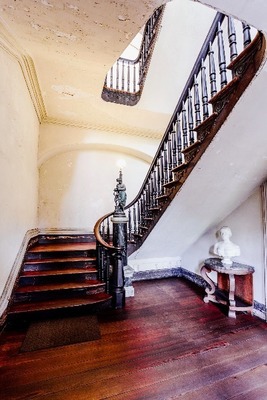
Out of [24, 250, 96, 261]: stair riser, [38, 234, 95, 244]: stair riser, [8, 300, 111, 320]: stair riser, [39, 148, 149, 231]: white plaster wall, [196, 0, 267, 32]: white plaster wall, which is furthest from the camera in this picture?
[39, 148, 149, 231]: white plaster wall

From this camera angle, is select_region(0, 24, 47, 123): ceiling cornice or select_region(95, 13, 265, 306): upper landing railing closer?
select_region(95, 13, 265, 306): upper landing railing

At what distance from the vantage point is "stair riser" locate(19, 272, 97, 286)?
10.3 ft

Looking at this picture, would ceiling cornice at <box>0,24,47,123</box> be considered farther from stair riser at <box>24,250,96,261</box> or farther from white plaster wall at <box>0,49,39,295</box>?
stair riser at <box>24,250,96,261</box>

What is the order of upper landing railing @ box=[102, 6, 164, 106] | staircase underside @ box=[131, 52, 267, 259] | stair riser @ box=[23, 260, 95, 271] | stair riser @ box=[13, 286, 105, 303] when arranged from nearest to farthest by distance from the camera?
1. staircase underside @ box=[131, 52, 267, 259]
2. stair riser @ box=[13, 286, 105, 303]
3. stair riser @ box=[23, 260, 95, 271]
4. upper landing railing @ box=[102, 6, 164, 106]

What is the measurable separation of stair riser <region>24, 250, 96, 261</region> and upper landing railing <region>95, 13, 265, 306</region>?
0.65m

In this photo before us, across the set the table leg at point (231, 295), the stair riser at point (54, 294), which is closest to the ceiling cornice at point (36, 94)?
the stair riser at point (54, 294)

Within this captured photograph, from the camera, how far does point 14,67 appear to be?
8.93ft

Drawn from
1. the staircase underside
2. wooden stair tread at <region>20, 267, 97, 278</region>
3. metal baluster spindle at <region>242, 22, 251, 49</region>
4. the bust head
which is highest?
metal baluster spindle at <region>242, 22, 251, 49</region>

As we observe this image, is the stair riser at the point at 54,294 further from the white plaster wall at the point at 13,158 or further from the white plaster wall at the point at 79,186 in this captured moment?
the white plaster wall at the point at 79,186

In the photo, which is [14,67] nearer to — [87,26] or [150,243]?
[87,26]

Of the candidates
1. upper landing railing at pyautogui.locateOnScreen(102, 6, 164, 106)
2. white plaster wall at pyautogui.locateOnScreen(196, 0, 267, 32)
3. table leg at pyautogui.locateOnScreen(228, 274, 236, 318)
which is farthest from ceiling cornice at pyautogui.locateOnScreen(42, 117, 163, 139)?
white plaster wall at pyautogui.locateOnScreen(196, 0, 267, 32)

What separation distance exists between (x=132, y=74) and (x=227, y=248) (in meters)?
4.31

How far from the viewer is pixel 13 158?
9.33 ft

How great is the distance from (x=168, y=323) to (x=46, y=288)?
1.73 meters
